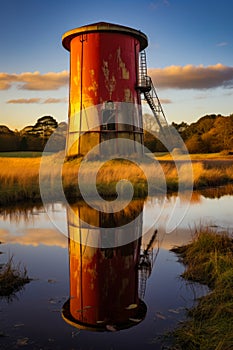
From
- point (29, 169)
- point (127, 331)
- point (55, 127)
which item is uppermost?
point (55, 127)

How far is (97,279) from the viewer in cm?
659

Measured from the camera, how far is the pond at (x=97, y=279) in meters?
4.80

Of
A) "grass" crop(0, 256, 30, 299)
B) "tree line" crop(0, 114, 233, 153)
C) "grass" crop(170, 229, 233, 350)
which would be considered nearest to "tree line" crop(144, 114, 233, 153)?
"tree line" crop(0, 114, 233, 153)

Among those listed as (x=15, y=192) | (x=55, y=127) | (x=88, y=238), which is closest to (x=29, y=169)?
(x=15, y=192)

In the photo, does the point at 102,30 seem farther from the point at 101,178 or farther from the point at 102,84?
the point at 101,178

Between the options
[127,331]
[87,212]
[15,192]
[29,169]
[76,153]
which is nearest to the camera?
[127,331]

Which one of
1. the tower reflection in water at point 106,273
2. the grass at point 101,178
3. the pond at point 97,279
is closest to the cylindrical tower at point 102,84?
the grass at point 101,178

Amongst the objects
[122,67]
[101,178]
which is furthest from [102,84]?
[101,178]

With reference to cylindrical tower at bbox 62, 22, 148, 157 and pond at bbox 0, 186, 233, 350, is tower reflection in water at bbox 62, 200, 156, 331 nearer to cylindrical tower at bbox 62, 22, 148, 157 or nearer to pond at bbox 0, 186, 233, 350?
pond at bbox 0, 186, 233, 350

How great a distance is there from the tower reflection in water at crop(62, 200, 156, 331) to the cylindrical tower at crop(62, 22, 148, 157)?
34.7 feet

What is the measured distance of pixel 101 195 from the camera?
1578cm

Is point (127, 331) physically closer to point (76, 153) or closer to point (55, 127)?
point (76, 153)

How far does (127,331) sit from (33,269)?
2770 mm

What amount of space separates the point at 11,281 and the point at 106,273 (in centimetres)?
148
